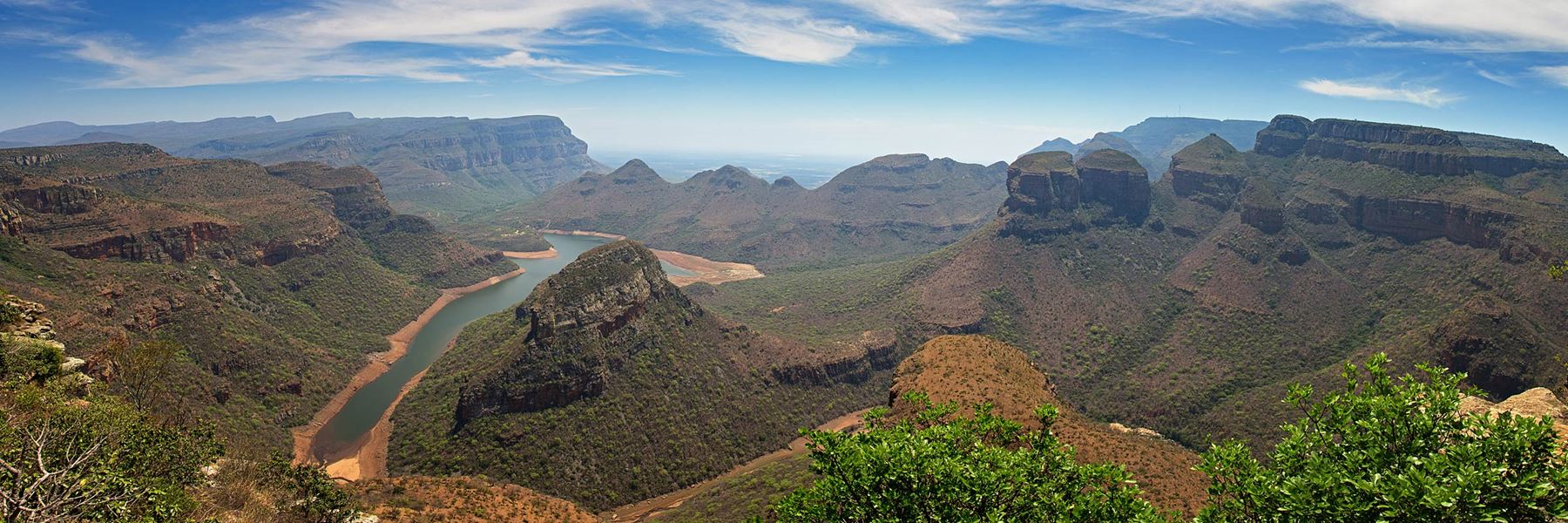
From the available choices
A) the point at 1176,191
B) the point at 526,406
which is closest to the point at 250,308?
the point at 526,406

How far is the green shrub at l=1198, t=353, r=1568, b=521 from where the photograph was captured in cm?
1409

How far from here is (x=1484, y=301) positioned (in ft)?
239

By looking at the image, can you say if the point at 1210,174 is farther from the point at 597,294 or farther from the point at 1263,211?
the point at 597,294

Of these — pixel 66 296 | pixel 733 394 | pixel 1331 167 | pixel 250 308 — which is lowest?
pixel 733 394

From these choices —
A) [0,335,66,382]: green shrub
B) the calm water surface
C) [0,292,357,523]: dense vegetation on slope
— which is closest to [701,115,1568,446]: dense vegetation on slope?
the calm water surface

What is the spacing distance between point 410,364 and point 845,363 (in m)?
70.1

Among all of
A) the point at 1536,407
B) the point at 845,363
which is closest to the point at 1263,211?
the point at 845,363

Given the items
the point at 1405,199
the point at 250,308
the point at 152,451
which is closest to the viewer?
the point at 152,451

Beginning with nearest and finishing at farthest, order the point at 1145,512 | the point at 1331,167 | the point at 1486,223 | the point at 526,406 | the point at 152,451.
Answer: the point at 1145,512 → the point at 152,451 → the point at 526,406 → the point at 1486,223 → the point at 1331,167

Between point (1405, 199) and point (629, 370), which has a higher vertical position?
point (1405, 199)

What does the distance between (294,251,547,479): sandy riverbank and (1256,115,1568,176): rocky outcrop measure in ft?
556

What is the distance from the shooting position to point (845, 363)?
9644 cm

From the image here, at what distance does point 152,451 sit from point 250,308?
87.9 metres

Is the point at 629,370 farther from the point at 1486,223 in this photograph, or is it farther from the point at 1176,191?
the point at 1176,191
